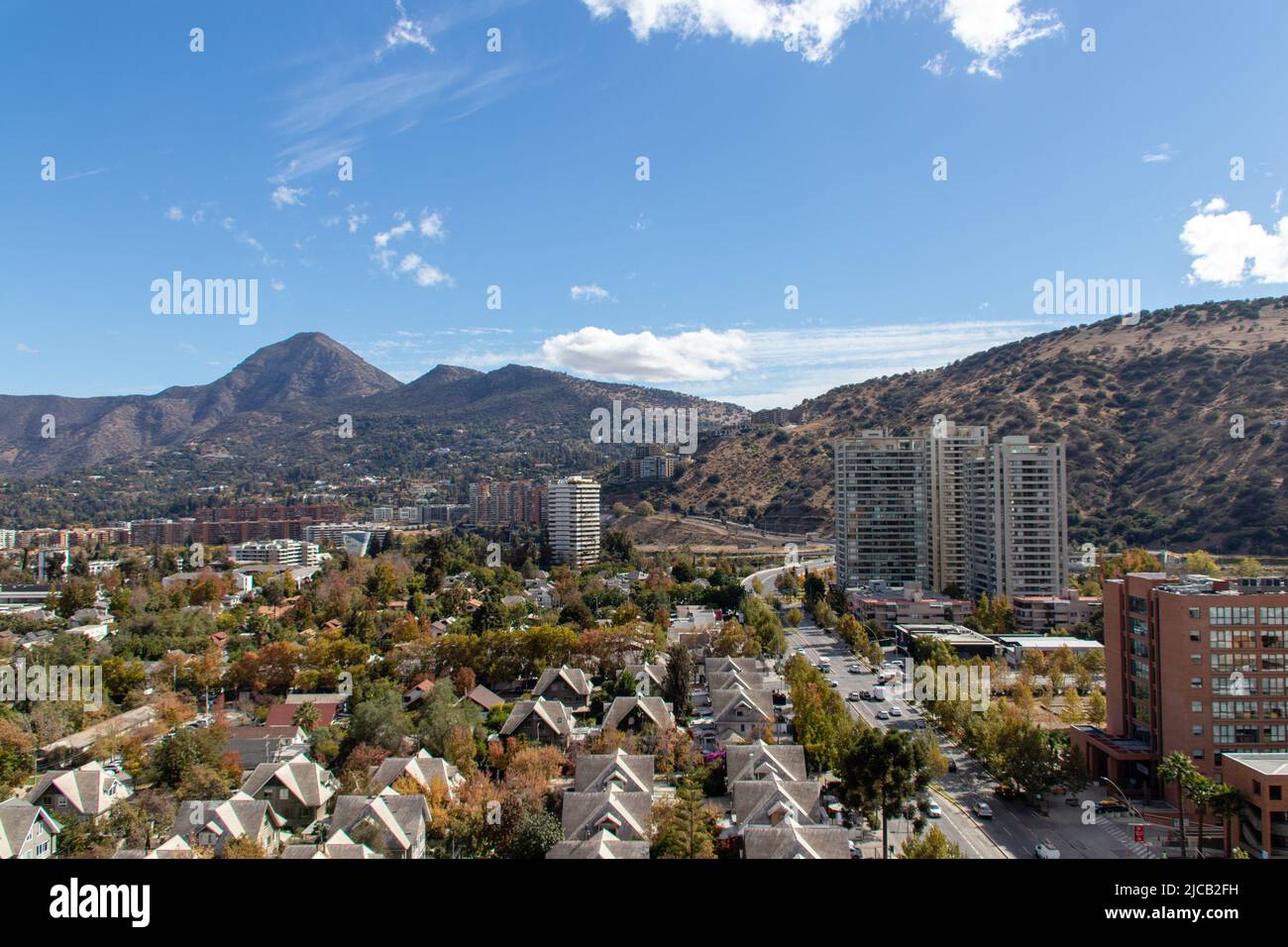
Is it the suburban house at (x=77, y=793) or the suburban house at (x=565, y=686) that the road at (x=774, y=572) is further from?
the suburban house at (x=77, y=793)

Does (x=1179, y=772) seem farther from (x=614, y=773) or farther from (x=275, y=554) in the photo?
(x=275, y=554)

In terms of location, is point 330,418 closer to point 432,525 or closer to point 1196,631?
point 432,525

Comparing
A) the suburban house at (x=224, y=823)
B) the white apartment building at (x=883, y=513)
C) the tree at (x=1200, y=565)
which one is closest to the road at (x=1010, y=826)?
the suburban house at (x=224, y=823)

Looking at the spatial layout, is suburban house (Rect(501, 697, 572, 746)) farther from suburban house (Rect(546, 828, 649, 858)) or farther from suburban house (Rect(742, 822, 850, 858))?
suburban house (Rect(742, 822, 850, 858))

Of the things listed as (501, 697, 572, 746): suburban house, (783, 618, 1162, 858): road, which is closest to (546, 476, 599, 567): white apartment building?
(501, 697, 572, 746): suburban house

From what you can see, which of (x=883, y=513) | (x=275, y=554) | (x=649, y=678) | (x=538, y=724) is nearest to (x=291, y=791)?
(x=538, y=724)

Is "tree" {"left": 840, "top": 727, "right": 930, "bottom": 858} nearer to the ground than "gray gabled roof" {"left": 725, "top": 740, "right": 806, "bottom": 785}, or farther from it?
farther from it
